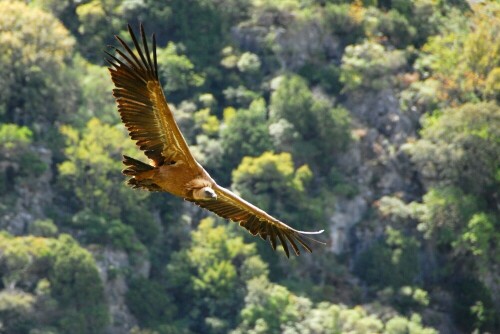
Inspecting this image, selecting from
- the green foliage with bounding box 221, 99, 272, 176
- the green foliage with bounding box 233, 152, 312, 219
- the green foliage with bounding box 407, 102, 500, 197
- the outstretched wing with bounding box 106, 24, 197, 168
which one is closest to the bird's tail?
the outstretched wing with bounding box 106, 24, 197, 168

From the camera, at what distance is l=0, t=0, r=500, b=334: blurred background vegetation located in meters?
54.6

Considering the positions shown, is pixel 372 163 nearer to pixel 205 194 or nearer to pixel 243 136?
pixel 243 136

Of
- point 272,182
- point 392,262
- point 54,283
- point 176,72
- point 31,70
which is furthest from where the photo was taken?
point 176,72

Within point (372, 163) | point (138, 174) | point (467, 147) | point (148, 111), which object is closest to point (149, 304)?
point (372, 163)

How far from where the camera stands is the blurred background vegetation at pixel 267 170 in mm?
54594

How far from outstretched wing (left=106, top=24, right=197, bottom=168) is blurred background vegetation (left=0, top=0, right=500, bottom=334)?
35312mm

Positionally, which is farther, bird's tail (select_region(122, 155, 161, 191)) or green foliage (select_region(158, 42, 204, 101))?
green foliage (select_region(158, 42, 204, 101))

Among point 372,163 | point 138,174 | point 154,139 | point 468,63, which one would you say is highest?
point 468,63

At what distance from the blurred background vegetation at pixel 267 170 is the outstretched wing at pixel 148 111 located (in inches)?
1390

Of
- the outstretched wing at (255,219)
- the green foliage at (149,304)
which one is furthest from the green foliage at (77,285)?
the outstretched wing at (255,219)

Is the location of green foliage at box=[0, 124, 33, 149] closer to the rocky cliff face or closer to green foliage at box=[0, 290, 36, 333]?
green foliage at box=[0, 290, 36, 333]

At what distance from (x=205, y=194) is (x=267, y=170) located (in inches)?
1659

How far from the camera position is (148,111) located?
1709 centimetres

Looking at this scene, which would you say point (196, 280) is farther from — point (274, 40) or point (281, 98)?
point (274, 40)
